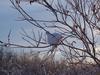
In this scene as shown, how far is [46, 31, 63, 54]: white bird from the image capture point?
5.38 m

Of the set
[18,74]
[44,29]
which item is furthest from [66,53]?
[18,74]

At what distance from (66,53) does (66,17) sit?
0.68 meters

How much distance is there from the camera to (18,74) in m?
42.3

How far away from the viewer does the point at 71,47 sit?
18.2ft

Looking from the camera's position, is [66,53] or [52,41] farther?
[66,53]

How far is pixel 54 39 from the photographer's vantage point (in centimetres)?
549

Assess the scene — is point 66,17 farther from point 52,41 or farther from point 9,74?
point 9,74

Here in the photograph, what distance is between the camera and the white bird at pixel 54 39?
17.6 feet

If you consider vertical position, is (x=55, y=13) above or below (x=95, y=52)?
above

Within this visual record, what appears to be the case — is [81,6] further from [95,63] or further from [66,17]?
[95,63]

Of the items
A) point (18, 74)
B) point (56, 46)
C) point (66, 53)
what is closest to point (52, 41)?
point (56, 46)

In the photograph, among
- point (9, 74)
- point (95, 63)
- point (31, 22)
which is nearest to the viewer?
point (31, 22)

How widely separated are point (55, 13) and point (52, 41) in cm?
41

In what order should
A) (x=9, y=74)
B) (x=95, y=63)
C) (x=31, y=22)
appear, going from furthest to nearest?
(x=9, y=74), (x=95, y=63), (x=31, y=22)
